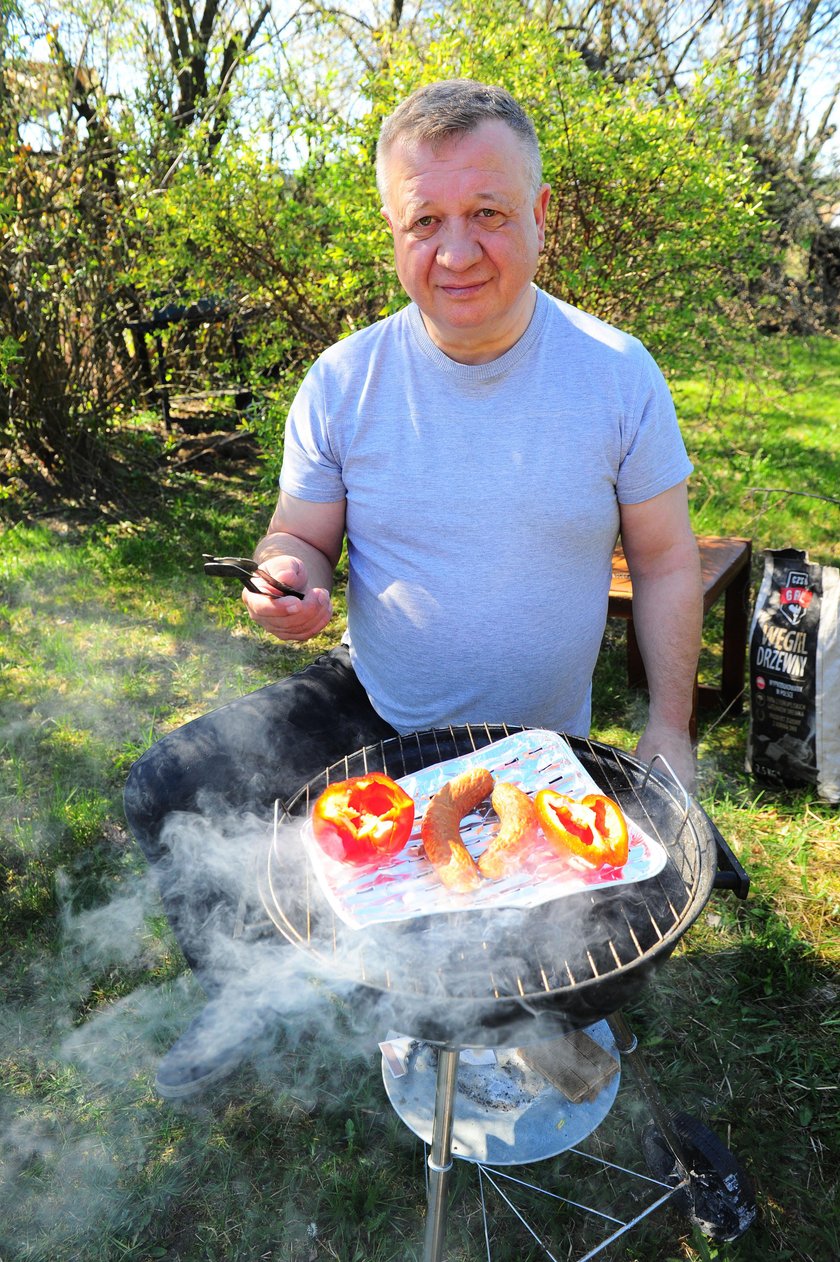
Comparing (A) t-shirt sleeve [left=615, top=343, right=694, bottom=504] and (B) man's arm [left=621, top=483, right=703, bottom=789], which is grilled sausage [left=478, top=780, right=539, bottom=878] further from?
(A) t-shirt sleeve [left=615, top=343, right=694, bottom=504]

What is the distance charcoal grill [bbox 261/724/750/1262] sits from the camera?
1.28 m

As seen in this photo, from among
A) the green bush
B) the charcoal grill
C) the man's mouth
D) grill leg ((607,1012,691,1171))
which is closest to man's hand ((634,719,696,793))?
the charcoal grill

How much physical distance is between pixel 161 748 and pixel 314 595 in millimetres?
579

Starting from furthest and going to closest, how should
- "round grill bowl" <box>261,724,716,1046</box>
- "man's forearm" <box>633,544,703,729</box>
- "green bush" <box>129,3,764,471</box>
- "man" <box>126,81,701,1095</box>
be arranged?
"green bush" <box>129,3,764,471</box> < "man's forearm" <box>633,544,703,729</box> < "man" <box>126,81,701,1095</box> < "round grill bowl" <box>261,724,716,1046</box>

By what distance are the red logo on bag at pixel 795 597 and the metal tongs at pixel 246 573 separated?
80.0 inches

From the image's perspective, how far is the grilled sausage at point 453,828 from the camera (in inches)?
56.9

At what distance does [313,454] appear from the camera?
2.31 metres

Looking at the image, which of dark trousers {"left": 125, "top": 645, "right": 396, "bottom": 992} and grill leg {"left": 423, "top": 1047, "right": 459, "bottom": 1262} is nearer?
grill leg {"left": 423, "top": 1047, "right": 459, "bottom": 1262}

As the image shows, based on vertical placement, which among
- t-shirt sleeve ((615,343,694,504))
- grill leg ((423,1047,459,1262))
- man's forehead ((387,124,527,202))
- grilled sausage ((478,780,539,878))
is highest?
man's forehead ((387,124,527,202))

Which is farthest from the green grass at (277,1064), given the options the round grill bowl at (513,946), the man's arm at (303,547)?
the man's arm at (303,547)

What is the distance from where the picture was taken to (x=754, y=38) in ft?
30.5


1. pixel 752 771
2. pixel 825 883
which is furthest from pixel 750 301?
pixel 825 883

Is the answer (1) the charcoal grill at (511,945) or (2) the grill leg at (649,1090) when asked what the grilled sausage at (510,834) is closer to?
(1) the charcoal grill at (511,945)

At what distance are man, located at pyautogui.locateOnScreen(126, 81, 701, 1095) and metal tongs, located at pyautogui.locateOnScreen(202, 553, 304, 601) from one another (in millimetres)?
41
